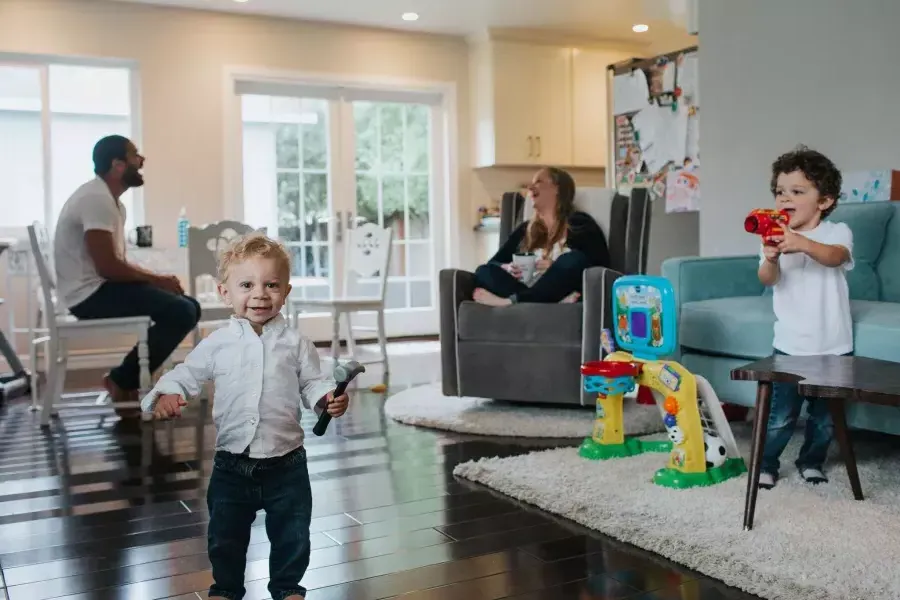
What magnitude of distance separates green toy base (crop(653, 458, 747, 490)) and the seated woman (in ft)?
4.12

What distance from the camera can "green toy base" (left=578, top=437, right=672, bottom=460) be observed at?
2738mm

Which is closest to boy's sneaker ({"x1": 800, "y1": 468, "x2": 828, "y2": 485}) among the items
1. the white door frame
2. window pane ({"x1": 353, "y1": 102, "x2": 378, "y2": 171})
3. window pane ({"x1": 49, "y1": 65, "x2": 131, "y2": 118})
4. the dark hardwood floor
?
the dark hardwood floor

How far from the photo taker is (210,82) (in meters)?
6.03

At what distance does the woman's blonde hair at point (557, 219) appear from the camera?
149 inches

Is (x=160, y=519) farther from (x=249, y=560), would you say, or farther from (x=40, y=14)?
(x=40, y=14)

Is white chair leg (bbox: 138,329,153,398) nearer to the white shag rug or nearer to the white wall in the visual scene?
the white shag rug

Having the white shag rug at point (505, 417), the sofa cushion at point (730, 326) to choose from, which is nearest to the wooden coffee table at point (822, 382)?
the sofa cushion at point (730, 326)

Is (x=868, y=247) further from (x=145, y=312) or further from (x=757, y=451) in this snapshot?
(x=145, y=312)

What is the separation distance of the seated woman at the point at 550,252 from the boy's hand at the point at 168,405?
2.24 meters

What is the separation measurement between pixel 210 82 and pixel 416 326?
7.58ft

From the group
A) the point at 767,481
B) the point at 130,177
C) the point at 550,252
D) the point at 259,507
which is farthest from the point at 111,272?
the point at 767,481

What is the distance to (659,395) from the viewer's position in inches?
101

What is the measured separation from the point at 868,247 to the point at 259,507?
2.32m

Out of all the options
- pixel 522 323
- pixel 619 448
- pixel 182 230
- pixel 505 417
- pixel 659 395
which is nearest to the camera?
pixel 659 395
